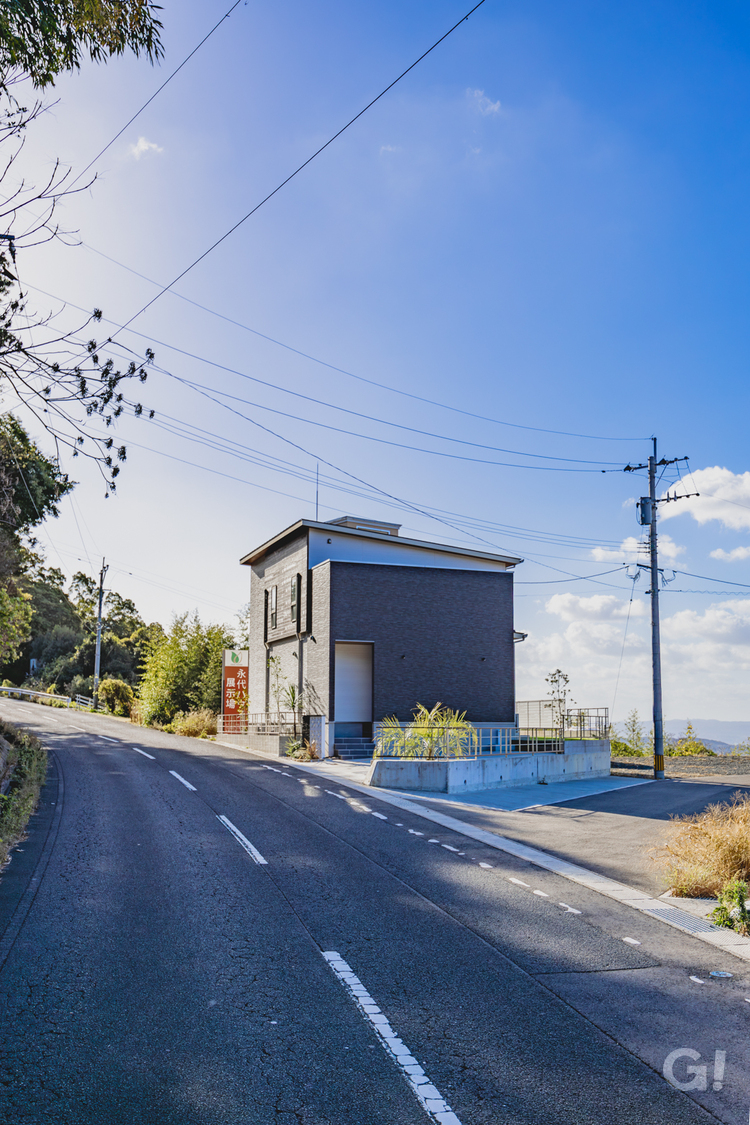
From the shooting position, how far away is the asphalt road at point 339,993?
419 cm

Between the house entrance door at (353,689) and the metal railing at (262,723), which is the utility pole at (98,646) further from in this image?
the house entrance door at (353,689)

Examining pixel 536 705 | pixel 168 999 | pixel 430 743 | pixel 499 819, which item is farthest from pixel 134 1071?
pixel 536 705

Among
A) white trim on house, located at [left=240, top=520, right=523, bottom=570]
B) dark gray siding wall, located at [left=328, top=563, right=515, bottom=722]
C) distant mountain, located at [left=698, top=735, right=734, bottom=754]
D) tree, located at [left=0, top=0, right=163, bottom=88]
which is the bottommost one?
distant mountain, located at [left=698, top=735, right=734, bottom=754]

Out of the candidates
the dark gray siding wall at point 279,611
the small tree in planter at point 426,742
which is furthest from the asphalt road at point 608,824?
the dark gray siding wall at point 279,611

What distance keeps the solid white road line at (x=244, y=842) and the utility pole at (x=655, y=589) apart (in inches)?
709

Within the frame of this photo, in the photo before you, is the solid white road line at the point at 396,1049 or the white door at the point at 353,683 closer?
the solid white road line at the point at 396,1049

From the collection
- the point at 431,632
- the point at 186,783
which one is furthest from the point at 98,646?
the point at 186,783

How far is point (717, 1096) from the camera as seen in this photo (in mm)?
4344

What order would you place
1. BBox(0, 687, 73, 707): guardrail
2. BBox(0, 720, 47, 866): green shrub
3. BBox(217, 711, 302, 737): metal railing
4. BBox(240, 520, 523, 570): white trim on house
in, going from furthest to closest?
BBox(0, 687, 73, 707): guardrail → BBox(240, 520, 523, 570): white trim on house → BBox(217, 711, 302, 737): metal railing → BBox(0, 720, 47, 866): green shrub

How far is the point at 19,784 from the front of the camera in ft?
49.6

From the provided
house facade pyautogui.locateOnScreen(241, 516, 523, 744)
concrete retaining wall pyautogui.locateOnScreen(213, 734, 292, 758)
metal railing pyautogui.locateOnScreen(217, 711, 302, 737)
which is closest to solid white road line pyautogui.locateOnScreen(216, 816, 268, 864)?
house facade pyautogui.locateOnScreen(241, 516, 523, 744)

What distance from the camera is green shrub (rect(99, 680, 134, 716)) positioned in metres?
47.2

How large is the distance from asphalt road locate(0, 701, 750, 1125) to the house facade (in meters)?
16.3

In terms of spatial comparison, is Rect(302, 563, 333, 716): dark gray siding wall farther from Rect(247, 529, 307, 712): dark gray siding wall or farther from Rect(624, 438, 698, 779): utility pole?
Rect(624, 438, 698, 779): utility pole
